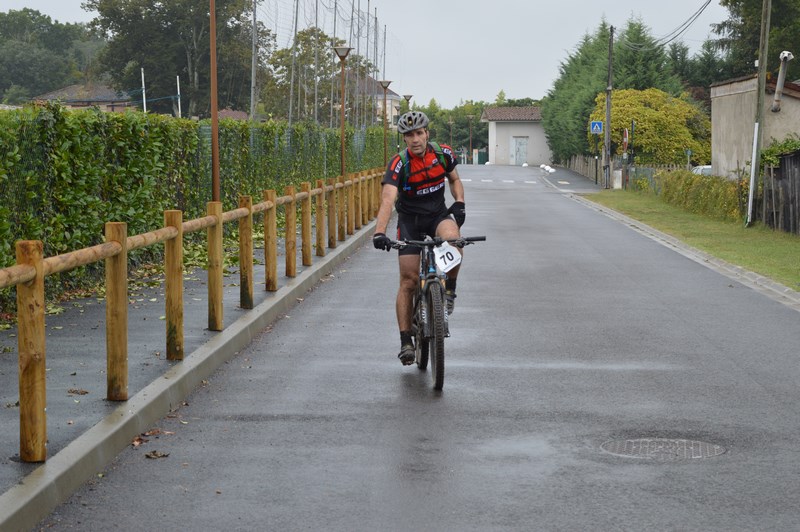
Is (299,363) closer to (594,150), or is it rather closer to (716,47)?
(594,150)

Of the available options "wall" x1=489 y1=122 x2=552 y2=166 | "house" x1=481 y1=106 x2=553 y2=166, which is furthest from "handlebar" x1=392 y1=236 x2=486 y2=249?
"wall" x1=489 y1=122 x2=552 y2=166

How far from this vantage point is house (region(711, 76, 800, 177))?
117 ft

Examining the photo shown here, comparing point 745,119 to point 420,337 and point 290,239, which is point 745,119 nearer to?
point 290,239

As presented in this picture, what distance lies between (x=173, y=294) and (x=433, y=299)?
1.83m

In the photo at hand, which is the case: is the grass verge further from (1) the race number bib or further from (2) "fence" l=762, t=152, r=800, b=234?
(1) the race number bib

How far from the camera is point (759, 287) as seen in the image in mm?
15148

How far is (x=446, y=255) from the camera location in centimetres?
850

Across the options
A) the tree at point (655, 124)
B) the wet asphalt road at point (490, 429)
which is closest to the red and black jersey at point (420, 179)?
the wet asphalt road at point (490, 429)

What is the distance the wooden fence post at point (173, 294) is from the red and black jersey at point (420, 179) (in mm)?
1563

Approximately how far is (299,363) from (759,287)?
25.3 feet

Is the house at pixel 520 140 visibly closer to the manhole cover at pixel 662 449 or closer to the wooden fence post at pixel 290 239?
the wooden fence post at pixel 290 239

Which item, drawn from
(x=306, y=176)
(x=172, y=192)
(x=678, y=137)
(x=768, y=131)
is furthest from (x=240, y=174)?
(x=678, y=137)

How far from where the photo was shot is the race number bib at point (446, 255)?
8438 millimetres

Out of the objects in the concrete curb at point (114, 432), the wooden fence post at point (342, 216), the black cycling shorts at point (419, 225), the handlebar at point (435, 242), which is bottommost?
the concrete curb at point (114, 432)
